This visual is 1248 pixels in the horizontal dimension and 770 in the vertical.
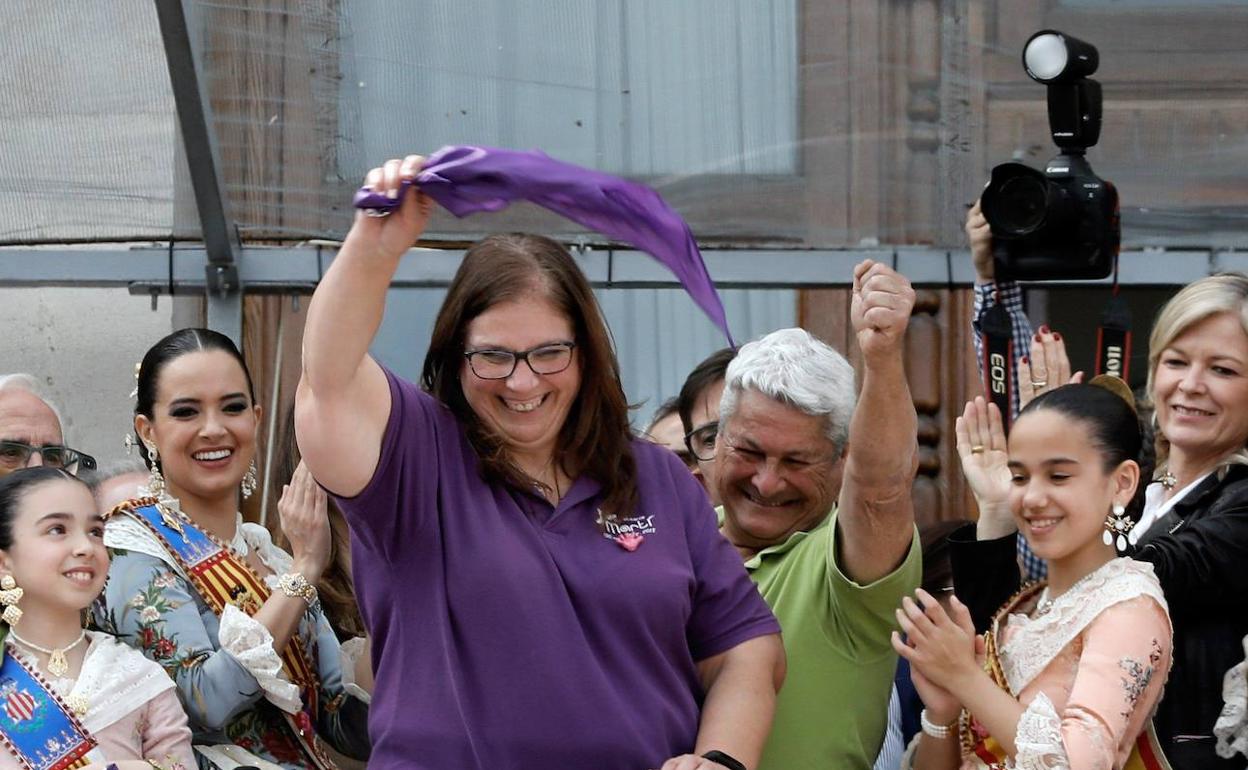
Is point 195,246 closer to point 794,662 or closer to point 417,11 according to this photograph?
point 417,11

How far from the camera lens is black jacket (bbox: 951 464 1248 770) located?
309 centimetres

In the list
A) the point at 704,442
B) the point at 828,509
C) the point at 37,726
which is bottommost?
the point at 37,726

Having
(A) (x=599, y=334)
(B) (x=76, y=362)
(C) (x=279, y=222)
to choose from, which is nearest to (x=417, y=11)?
(C) (x=279, y=222)

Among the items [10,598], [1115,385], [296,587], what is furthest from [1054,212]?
[10,598]

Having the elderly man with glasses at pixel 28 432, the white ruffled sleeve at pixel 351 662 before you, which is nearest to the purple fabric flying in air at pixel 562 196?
the white ruffled sleeve at pixel 351 662

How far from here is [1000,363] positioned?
3.66 metres

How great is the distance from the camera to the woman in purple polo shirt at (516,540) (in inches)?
99.3

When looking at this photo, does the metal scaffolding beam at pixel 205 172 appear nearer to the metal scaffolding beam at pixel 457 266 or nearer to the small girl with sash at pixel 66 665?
the metal scaffolding beam at pixel 457 266

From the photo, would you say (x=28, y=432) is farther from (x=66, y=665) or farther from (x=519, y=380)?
(x=519, y=380)

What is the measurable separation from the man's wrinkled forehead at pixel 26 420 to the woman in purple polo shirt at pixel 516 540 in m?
1.64

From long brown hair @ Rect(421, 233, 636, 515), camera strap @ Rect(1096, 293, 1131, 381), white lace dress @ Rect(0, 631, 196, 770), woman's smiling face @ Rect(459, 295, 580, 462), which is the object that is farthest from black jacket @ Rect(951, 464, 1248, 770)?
white lace dress @ Rect(0, 631, 196, 770)

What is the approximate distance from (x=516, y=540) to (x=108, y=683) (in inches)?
40.6

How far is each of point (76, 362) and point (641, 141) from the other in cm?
175

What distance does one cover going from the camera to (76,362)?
5281 millimetres
